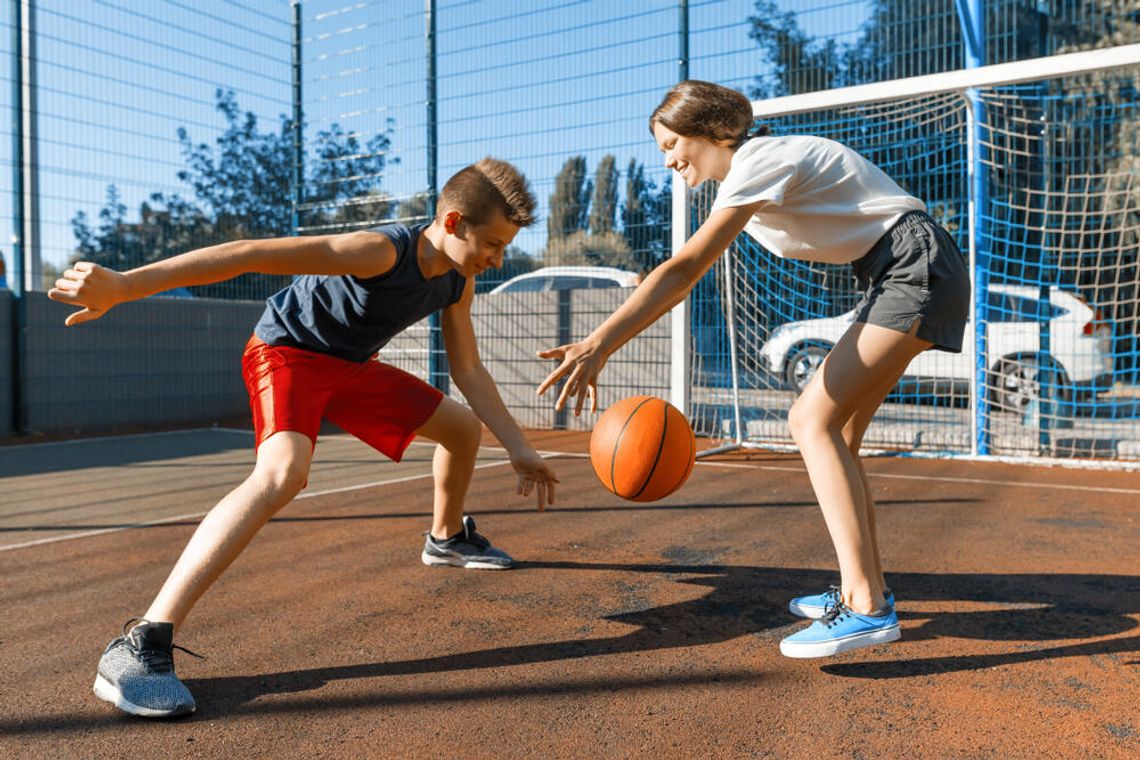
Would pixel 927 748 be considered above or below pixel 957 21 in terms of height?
below

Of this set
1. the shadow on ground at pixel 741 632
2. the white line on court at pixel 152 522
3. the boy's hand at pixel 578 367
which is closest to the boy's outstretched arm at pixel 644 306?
the boy's hand at pixel 578 367

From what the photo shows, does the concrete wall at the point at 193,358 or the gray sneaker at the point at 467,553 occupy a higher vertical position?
the concrete wall at the point at 193,358

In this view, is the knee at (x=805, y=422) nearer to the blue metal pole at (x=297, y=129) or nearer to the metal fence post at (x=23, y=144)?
the metal fence post at (x=23, y=144)

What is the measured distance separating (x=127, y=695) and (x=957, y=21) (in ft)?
29.0

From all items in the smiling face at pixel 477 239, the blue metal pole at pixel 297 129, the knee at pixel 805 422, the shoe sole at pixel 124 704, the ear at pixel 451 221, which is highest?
the blue metal pole at pixel 297 129

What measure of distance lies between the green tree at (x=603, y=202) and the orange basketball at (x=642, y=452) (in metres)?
5.85

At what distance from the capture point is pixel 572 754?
2.09 m

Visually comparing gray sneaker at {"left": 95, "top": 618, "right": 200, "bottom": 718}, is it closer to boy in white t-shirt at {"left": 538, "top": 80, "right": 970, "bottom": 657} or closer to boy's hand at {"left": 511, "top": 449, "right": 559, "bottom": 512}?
boy's hand at {"left": 511, "top": 449, "right": 559, "bottom": 512}

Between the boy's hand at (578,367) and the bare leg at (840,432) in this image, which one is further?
the bare leg at (840,432)

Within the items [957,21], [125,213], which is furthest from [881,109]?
[125,213]

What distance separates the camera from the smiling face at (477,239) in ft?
9.34

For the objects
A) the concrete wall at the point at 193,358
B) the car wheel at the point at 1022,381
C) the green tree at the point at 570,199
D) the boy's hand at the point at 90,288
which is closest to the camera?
the boy's hand at the point at 90,288

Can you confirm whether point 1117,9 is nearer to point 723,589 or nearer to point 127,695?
point 723,589

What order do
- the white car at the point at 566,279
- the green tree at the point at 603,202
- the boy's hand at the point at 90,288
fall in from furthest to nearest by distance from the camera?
the white car at the point at 566,279, the green tree at the point at 603,202, the boy's hand at the point at 90,288
